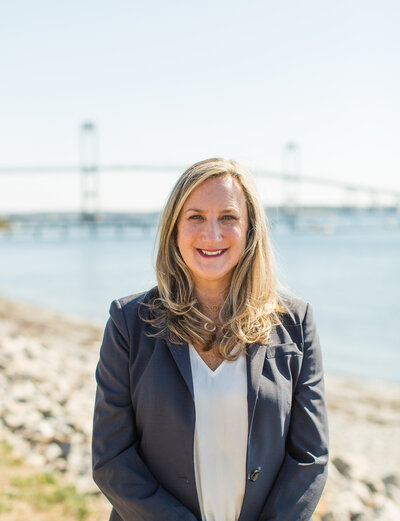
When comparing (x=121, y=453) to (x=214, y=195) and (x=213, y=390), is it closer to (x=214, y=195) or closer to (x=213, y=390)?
(x=213, y=390)

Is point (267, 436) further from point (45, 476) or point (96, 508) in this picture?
point (45, 476)

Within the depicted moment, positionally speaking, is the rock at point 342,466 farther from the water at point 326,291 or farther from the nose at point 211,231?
the nose at point 211,231

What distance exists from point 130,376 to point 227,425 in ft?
0.96

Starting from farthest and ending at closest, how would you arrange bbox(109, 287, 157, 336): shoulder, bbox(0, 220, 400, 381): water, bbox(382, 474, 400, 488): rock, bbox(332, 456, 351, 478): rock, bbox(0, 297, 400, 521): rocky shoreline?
bbox(0, 220, 400, 381): water, bbox(382, 474, 400, 488): rock, bbox(332, 456, 351, 478): rock, bbox(0, 297, 400, 521): rocky shoreline, bbox(109, 287, 157, 336): shoulder

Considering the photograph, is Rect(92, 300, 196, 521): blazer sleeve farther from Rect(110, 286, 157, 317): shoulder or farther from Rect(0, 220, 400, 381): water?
Rect(0, 220, 400, 381): water

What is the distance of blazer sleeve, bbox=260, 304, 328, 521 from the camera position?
1490 millimetres

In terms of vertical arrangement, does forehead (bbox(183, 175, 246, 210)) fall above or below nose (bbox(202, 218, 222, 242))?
above

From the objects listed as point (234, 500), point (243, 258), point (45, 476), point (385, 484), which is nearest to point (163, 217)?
point (243, 258)

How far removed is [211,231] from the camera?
1596mm

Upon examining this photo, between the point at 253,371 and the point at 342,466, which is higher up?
the point at 253,371

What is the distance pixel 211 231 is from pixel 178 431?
0.55m

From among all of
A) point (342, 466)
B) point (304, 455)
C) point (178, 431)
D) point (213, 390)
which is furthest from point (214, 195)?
point (342, 466)

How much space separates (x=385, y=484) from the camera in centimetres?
442

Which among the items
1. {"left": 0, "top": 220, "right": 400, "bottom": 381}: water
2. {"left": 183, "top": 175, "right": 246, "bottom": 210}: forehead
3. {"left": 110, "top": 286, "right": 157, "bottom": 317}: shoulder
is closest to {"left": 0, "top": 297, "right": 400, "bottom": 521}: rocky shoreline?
{"left": 0, "top": 220, "right": 400, "bottom": 381}: water
